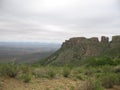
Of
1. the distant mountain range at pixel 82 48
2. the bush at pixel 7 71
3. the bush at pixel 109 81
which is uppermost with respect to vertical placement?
the bush at pixel 7 71

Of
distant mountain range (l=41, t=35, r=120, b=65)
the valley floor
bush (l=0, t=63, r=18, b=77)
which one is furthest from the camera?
distant mountain range (l=41, t=35, r=120, b=65)

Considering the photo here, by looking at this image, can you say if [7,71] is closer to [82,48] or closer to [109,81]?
[109,81]

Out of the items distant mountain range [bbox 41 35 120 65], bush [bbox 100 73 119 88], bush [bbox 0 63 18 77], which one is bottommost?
distant mountain range [bbox 41 35 120 65]

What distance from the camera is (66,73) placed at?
13.9 meters

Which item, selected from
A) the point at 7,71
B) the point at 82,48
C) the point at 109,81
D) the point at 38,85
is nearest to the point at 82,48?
the point at 82,48

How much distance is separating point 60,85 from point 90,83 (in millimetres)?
1819

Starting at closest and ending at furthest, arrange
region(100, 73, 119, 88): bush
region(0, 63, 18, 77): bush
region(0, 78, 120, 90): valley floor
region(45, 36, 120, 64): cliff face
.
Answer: region(0, 78, 120, 90): valley floor → region(0, 63, 18, 77): bush → region(100, 73, 119, 88): bush → region(45, 36, 120, 64): cliff face

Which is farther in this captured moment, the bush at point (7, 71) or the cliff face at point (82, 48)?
the cliff face at point (82, 48)

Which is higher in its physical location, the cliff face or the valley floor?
the valley floor

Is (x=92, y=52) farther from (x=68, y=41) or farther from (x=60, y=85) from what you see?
(x=60, y=85)

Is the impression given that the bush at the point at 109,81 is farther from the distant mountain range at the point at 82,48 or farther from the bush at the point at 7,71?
the distant mountain range at the point at 82,48

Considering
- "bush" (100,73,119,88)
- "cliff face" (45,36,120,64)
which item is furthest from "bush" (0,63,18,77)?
"cliff face" (45,36,120,64)

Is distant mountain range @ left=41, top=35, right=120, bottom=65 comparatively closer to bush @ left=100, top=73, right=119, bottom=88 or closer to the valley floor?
bush @ left=100, top=73, right=119, bottom=88

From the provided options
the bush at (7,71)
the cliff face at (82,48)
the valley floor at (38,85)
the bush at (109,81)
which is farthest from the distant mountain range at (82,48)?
the bush at (7,71)
